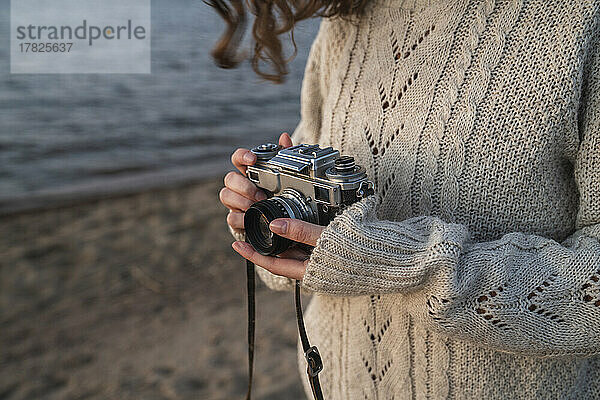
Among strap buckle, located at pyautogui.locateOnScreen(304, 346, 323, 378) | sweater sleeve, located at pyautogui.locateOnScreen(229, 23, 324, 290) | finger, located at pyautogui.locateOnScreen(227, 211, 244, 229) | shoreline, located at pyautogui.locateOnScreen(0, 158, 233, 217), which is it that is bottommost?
shoreline, located at pyautogui.locateOnScreen(0, 158, 233, 217)

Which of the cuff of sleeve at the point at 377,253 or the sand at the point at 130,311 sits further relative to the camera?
the sand at the point at 130,311

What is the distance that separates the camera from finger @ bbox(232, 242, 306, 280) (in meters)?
0.83

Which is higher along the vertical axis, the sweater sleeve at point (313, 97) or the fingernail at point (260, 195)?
the sweater sleeve at point (313, 97)

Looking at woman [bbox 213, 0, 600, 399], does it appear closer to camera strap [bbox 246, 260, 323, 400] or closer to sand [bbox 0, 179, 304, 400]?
camera strap [bbox 246, 260, 323, 400]

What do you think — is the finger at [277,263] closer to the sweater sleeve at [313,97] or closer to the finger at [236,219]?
the finger at [236,219]

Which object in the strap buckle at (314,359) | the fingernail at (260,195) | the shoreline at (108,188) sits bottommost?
the shoreline at (108,188)

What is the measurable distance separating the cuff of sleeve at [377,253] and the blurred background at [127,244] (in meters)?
0.64

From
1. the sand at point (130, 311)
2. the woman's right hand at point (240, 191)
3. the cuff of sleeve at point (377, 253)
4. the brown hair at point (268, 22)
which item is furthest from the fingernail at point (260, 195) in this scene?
the sand at point (130, 311)

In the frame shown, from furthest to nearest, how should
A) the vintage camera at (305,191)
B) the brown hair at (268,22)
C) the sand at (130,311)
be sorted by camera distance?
the sand at (130,311)
the brown hair at (268,22)
the vintage camera at (305,191)

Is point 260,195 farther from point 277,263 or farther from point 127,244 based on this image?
point 127,244

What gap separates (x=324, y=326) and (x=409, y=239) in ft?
1.37

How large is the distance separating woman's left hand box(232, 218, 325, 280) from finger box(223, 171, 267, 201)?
109 mm

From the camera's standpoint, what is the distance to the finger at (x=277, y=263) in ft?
2.73
